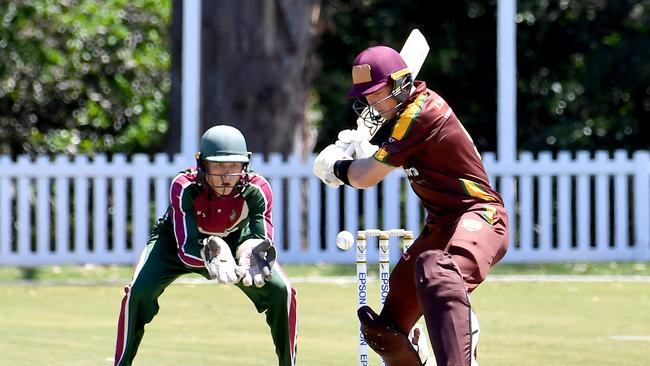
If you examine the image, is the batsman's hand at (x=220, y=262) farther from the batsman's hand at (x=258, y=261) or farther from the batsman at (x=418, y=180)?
the batsman at (x=418, y=180)

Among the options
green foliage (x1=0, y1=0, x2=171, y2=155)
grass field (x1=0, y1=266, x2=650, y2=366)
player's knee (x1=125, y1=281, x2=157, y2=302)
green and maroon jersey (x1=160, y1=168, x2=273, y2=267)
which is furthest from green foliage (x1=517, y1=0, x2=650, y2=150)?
player's knee (x1=125, y1=281, x2=157, y2=302)

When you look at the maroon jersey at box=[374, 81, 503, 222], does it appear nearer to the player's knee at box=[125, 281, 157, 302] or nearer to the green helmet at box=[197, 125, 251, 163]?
the green helmet at box=[197, 125, 251, 163]

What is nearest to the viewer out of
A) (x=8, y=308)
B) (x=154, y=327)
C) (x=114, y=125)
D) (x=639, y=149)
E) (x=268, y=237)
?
(x=268, y=237)

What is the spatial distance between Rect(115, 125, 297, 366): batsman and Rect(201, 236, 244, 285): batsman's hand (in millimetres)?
16

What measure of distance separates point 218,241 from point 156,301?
0.56m

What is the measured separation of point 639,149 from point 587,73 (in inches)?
51.6

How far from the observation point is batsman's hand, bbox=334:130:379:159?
746 cm

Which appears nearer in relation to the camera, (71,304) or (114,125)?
(71,304)

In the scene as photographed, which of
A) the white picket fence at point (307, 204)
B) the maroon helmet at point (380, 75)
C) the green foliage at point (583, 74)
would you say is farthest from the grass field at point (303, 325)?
the green foliage at point (583, 74)

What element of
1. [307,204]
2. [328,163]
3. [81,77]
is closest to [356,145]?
[328,163]

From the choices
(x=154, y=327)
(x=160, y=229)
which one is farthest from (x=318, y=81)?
(x=160, y=229)

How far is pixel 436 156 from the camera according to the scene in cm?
720

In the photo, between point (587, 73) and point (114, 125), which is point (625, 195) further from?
point (114, 125)

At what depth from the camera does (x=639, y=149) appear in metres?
21.1
